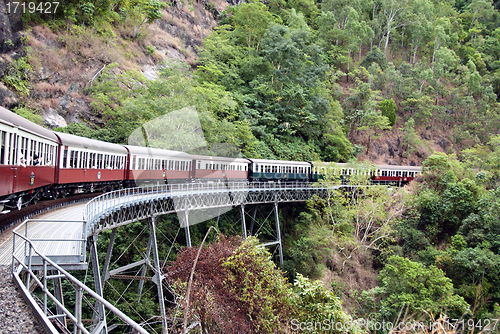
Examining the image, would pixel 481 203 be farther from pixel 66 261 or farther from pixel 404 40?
pixel 404 40

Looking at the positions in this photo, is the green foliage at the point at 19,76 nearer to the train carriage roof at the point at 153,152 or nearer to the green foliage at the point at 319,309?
the train carriage roof at the point at 153,152

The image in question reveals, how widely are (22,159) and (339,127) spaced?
3789cm

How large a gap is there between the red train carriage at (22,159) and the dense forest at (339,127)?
18.3 ft

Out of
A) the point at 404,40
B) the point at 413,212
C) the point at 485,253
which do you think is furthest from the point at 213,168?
the point at 404,40

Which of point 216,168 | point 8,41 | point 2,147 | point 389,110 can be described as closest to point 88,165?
point 2,147

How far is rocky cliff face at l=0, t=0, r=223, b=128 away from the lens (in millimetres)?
27031

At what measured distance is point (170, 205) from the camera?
67.4ft

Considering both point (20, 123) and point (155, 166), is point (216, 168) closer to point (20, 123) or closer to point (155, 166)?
point (155, 166)

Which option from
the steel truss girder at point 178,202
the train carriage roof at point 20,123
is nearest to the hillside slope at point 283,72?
the steel truss girder at point 178,202

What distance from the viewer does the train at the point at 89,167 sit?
10633 mm

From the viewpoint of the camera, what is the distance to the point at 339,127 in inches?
1737

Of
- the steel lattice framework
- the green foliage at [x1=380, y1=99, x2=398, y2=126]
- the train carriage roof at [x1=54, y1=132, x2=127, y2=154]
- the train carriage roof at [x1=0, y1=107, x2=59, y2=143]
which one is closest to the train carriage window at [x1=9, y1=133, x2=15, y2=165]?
the train carriage roof at [x1=0, y1=107, x2=59, y2=143]

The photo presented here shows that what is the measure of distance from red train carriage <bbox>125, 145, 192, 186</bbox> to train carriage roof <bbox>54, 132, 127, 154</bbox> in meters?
1.39

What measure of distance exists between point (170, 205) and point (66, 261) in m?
12.1
